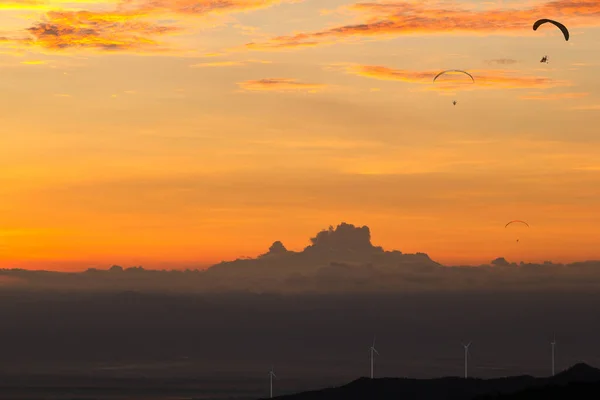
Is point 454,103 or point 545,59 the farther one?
point 545,59

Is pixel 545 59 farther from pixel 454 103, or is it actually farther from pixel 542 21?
pixel 454 103

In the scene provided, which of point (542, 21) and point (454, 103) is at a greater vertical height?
point (542, 21)

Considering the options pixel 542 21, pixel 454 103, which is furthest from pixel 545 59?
pixel 454 103
